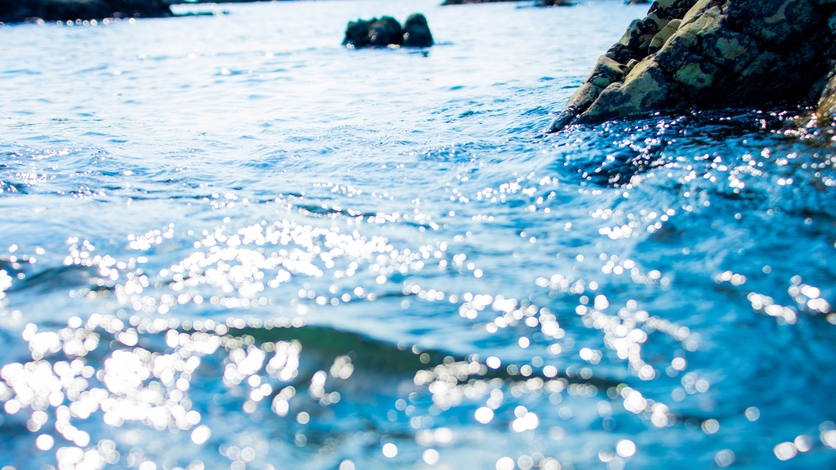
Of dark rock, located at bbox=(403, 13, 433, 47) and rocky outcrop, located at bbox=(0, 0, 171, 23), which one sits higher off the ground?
rocky outcrop, located at bbox=(0, 0, 171, 23)

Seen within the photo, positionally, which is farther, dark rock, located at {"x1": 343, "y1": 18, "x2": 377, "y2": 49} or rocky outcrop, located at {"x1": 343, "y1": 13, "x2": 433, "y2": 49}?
dark rock, located at {"x1": 343, "y1": 18, "x2": 377, "y2": 49}

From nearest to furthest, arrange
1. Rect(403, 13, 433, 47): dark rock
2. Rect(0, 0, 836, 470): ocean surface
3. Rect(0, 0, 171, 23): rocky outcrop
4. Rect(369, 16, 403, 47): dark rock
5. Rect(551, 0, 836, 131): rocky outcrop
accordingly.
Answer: Rect(0, 0, 836, 470): ocean surface, Rect(551, 0, 836, 131): rocky outcrop, Rect(403, 13, 433, 47): dark rock, Rect(369, 16, 403, 47): dark rock, Rect(0, 0, 171, 23): rocky outcrop

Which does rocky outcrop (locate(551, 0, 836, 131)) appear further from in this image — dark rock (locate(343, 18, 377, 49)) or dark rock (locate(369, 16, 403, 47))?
dark rock (locate(343, 18, 377, 49))

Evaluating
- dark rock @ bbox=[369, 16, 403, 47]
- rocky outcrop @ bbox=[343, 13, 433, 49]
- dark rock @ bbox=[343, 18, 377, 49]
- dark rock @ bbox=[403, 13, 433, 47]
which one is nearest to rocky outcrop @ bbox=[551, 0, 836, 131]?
dark rock @ bbox=[403, 13, 433, 47]

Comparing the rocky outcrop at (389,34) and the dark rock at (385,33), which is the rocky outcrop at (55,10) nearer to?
the rocky outcrop at (389,34)

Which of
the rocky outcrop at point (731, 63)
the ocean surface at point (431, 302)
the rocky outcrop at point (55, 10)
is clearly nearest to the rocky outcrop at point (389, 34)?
the rocky outcrop at point (731, 63)

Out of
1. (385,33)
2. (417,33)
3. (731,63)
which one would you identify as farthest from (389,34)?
(731,63)

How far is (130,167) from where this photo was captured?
661 centimetres

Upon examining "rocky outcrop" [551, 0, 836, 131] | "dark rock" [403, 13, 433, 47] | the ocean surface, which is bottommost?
the ocean surface

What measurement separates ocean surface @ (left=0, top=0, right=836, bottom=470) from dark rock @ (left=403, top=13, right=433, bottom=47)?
56.2ft

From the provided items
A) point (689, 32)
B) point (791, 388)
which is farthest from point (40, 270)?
point (689, 32)

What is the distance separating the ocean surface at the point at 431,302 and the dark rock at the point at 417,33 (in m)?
17.1

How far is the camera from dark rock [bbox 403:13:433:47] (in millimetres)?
23109

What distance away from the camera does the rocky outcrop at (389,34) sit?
2319 centimetres
